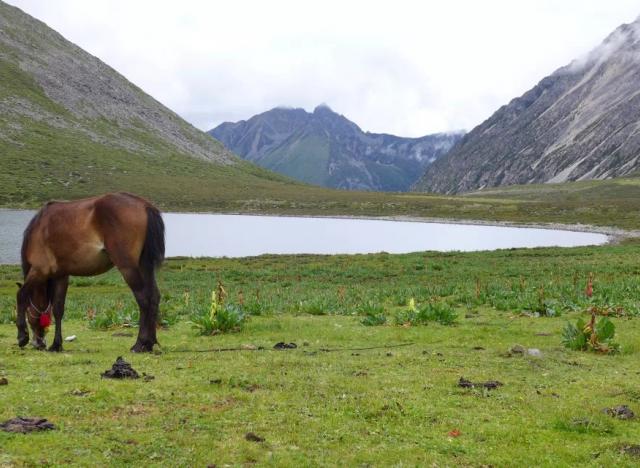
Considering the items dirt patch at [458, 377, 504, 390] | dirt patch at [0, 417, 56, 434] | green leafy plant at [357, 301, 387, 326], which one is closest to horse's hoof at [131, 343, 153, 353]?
dirt patch at [0, 417, 56, 434]

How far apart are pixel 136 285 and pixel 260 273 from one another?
31.2 metres

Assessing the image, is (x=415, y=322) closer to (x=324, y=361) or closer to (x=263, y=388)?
(x=324, y=361)

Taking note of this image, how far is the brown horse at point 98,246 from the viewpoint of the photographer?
42.1 ft

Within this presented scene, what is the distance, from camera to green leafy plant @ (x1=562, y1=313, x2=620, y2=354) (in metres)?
13.4

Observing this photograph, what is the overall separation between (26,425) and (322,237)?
84.5 m

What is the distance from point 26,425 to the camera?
25.2 ft

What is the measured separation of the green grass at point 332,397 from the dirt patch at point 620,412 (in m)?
0.20

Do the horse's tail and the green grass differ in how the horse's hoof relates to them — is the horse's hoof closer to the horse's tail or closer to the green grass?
the green grass

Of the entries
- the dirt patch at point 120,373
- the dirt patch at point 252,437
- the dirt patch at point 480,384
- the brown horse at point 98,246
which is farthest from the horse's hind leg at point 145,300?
the dirt patch at point 480,384

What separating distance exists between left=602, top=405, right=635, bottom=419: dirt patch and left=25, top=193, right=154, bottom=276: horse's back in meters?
9.32

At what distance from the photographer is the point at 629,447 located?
24.9ft

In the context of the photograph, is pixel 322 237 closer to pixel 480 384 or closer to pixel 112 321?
pixel 112 321

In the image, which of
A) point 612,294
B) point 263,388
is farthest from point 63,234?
Result: point 612,294

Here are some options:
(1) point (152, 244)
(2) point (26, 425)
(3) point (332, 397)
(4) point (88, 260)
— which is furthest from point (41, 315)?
(3) point (332, 397)
